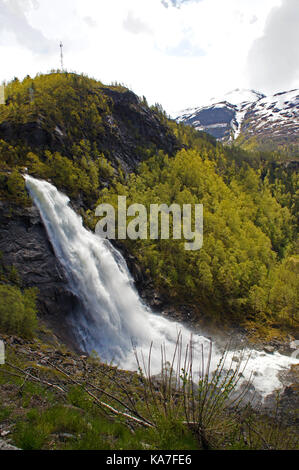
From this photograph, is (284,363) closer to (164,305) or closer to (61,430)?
(164,305)

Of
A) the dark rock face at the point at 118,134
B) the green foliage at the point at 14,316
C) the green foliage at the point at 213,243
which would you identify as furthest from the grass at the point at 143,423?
the dark rock face at the point at 118,134

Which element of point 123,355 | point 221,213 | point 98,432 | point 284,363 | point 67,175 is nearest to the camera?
point 98,432

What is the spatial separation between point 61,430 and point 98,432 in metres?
0.80

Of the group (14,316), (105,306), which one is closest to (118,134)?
(105,306)

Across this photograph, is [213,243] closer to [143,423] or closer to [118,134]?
[118,134]

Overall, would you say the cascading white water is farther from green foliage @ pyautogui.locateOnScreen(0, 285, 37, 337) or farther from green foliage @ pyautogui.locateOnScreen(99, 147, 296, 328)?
green foliage @ pyautogui.locateOnScreen(99, 147, 296, 328)

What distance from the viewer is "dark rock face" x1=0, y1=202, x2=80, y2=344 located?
20938 millimetres

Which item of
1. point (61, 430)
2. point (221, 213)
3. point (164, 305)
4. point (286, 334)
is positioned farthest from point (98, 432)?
point (221, 213)

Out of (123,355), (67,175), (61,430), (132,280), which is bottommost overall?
(123,355)

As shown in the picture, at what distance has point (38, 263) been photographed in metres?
22.5

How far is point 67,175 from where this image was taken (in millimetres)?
36562

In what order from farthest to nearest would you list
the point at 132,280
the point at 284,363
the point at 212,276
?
the point at 212,276 < the point at 132,280 < the point at 284,363

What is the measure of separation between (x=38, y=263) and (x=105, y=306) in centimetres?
671

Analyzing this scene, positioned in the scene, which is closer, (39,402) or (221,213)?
(39,402)
